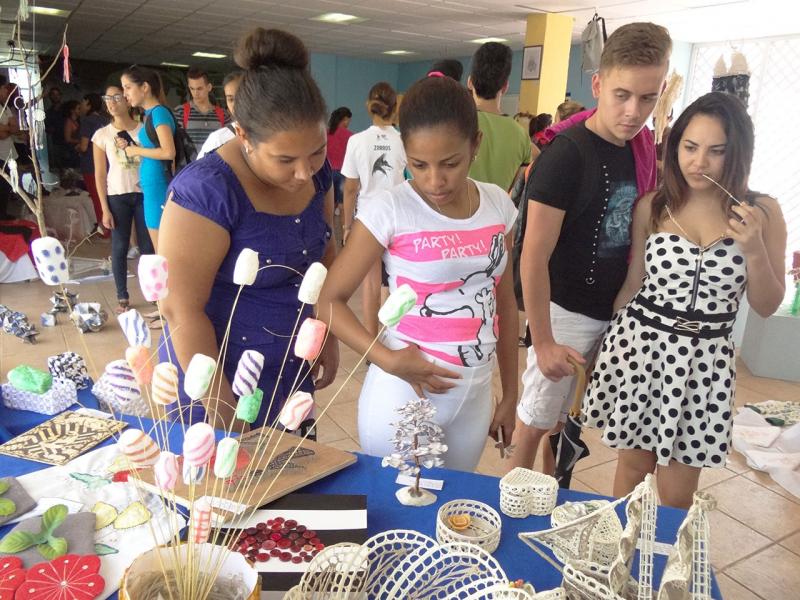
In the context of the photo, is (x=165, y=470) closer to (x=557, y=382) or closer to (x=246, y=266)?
Result: (x=246, y=266)

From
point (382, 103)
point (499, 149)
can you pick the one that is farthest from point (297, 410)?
point (382, 103)

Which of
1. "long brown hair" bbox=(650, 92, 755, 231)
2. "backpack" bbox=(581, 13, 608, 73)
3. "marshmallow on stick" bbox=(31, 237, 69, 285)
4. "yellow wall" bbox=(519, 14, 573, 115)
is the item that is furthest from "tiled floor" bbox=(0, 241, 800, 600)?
"yellow wall" bbox=(519, 14, 573, 115)

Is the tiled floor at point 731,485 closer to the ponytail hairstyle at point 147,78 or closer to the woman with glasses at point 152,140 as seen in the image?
the woman with glasses at point 152,140

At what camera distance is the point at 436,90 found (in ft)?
3.84

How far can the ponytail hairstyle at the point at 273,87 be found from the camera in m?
1.08

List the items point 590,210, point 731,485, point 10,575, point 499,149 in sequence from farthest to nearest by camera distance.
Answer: point 499,149, point 731,485, point 590,210, point 10,575

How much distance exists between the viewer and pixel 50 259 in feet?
1.80

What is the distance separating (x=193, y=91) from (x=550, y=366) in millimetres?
3217

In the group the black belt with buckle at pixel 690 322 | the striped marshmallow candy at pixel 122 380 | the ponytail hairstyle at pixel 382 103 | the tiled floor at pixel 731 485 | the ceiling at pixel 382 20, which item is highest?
the ceiling at pixel 382 20

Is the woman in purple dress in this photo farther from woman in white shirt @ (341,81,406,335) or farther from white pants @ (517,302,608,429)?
woman in white shirt @ (341,81,406,335)

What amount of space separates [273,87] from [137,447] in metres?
0.73

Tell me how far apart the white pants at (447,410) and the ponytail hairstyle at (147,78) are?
111 inches

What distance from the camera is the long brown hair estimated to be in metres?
1.42

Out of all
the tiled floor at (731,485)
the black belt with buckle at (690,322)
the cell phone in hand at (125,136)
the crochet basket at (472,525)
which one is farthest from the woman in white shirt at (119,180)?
the crochet basket at (472,525)
